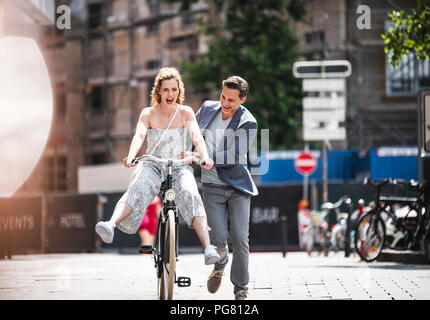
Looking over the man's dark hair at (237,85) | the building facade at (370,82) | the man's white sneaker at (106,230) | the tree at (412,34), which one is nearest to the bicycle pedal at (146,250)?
the man's white sneaker at (106,230)

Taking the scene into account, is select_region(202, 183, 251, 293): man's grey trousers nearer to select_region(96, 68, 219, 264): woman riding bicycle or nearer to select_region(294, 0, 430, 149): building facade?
select_region(96, 68, 219, 264): woman riding bicycle

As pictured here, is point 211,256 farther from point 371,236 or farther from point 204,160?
point 371,236

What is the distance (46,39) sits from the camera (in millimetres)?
48594

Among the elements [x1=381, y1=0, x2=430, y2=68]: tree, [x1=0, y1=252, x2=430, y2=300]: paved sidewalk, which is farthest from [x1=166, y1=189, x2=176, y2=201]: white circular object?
[x1=381, y1=0, x2=430, y2=68]: tree

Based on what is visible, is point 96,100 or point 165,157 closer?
point 165,157

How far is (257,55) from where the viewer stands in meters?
34.3

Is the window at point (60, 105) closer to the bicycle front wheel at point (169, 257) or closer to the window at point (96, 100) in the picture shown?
the window at point (96, 100)

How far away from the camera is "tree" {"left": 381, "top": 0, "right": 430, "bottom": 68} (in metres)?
14.5

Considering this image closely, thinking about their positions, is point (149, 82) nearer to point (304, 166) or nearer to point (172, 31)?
point (172, 31)

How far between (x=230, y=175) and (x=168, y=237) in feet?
2.92

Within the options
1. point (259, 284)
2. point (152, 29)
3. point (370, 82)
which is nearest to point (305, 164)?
point (370, 82)

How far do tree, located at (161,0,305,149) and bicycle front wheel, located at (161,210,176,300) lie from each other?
86.0ft
